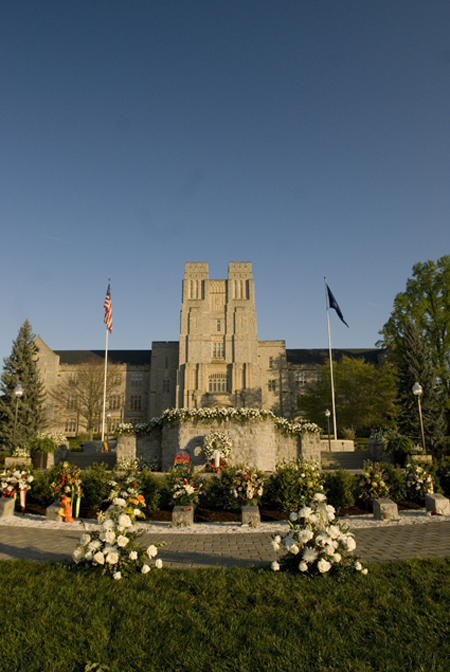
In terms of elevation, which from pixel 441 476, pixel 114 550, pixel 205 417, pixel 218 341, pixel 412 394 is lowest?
pixel 114 550

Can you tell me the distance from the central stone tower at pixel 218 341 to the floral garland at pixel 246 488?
39769 millimetres

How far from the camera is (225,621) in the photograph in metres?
4.48

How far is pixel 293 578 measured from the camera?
554 cm

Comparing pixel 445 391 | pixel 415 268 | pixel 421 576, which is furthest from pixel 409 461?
pixel 415 268

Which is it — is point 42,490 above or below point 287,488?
below

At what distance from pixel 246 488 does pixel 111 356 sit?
53687 millimetres

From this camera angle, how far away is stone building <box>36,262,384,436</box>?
53.4 m

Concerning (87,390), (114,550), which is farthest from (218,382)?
(114,550)

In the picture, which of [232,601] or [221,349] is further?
[221,349]

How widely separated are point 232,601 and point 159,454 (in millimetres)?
17106

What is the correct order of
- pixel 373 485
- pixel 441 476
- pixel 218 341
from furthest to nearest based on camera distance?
pixel 218 341 < pixel 441 476 < pixel 373 485

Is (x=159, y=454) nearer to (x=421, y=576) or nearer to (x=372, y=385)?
(x=421, y=576)

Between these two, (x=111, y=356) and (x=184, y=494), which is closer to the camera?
(x=184, y=494)

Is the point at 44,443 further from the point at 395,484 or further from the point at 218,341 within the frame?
the point at 218,341
